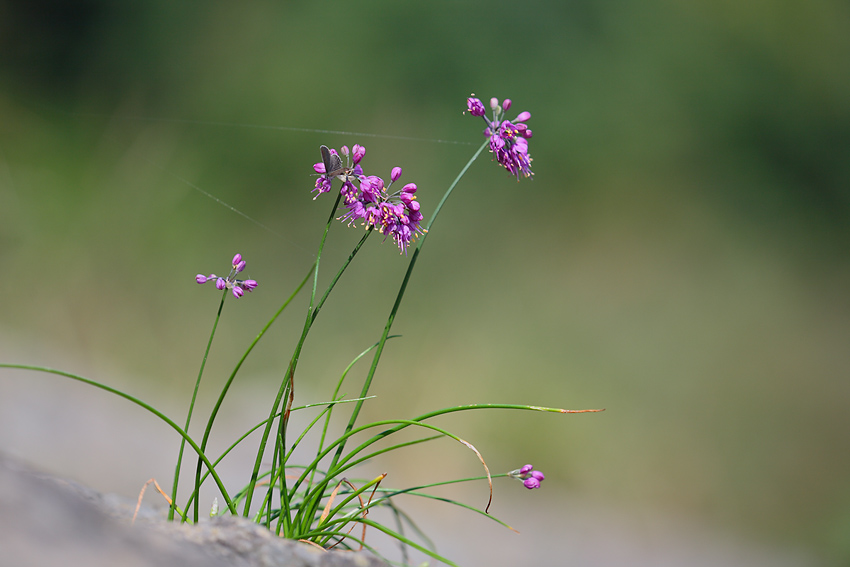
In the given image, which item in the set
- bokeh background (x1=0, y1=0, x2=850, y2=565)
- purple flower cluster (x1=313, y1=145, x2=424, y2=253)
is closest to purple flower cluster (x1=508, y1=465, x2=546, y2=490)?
purple flower cluster (x1=313, y1=145, x2=424, y2=253)

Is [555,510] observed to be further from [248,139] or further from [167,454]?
[248,139]

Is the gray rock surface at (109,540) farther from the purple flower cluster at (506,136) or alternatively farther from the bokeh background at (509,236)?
the bokeh background at (509,236)

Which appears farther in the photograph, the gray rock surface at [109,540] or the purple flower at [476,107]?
the purple flower at [476,107]

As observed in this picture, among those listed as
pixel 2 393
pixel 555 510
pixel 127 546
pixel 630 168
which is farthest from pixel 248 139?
pixel 127 546

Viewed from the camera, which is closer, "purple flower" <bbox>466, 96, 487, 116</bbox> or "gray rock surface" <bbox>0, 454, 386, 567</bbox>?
"gray rock surface" <bbox>0, 454, 386, 567</bbox>

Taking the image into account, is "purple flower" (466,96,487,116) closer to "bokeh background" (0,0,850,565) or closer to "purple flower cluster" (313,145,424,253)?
"purple flower cluster" (313,145,424,253)

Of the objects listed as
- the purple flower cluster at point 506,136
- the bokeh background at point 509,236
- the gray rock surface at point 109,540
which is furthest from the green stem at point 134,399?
the bokeh background at point 509,236
